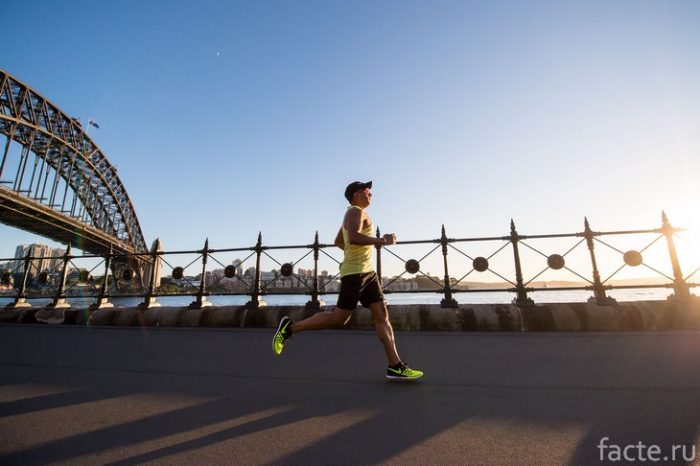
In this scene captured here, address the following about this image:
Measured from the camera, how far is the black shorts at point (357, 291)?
2.90m

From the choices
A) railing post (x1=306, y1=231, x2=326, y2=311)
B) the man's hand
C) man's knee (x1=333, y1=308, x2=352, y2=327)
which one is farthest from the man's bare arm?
railing post (x1=306, y1=231, x2=326, y2=311)

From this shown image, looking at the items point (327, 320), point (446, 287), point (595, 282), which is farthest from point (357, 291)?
point (595, 282)

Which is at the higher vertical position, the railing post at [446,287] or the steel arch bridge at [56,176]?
the steel arch bridge at [56,176]

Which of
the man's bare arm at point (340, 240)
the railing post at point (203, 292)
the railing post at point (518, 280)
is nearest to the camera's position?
the man's bare arm at point (340, 240)

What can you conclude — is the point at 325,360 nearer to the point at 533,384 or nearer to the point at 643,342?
the point at 533,384

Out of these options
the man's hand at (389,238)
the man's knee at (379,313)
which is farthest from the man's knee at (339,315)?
the man's hand at (389,238)

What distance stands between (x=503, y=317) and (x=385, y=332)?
10.7 feet

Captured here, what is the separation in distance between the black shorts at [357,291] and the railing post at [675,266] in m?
5.63

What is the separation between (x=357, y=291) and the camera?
289cm

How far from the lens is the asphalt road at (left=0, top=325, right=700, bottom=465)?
1.44m

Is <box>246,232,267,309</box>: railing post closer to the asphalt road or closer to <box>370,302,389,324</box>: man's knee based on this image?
the asphalt road

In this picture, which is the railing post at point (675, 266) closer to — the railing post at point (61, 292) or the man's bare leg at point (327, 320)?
the man's bare leg at point (327, 320)

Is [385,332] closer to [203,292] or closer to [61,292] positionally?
[203,292]

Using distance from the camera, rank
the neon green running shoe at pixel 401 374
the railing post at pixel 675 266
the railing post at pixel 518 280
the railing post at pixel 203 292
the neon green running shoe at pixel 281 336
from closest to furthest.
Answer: the neon green running shoe at pixel 401 374, the neon green running shoe at pixel 281 336, the railing post at pixel 675 266, the railing post at pixel 518 280, the railing post at pixel 203 292
